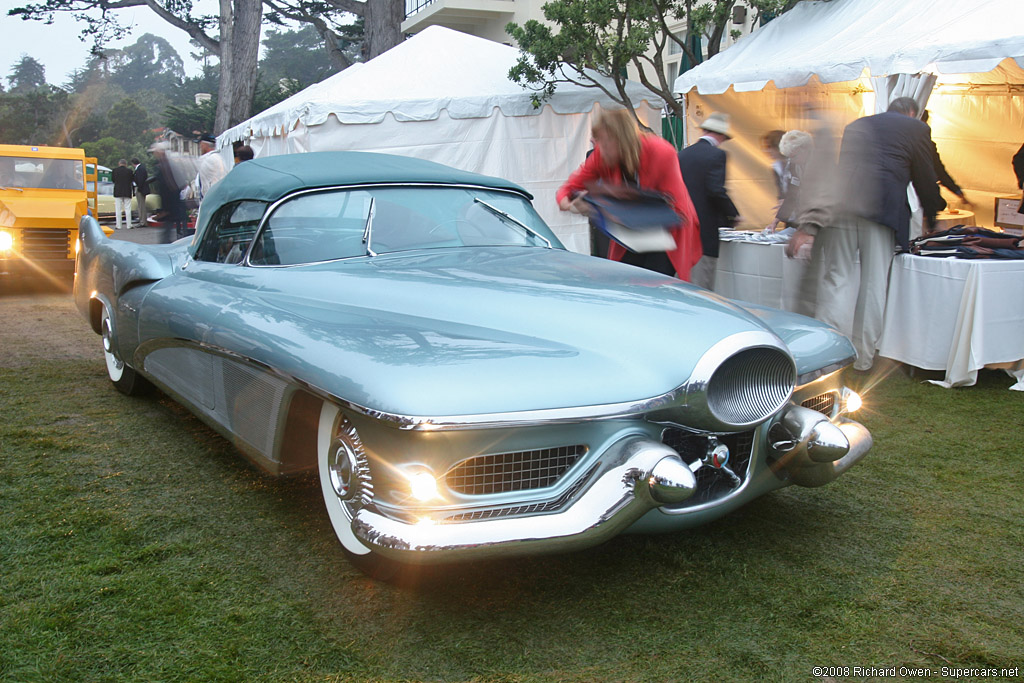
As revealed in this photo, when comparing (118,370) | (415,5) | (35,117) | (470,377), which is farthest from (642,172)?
(35,117)

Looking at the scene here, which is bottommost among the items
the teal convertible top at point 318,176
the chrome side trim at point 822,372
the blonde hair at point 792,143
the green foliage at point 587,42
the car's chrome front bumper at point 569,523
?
the car's chrome front bumper at point 569,523

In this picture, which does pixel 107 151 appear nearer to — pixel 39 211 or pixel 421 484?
pixel 39 211

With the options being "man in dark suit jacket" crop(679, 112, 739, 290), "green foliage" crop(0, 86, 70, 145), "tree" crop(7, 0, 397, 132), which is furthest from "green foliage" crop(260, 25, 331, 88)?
"man in dark suit jacket" crop(679, 112, 739, 290)

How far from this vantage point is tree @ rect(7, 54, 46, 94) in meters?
104

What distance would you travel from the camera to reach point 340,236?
345 centimetres

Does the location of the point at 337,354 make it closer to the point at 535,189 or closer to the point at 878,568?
the point at 878,568

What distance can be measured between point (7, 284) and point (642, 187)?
9.06 meters

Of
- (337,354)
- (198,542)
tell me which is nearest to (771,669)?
(337,354)

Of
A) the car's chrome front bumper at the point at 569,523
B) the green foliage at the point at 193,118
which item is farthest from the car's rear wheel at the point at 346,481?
the green foliage at the point at 193,118

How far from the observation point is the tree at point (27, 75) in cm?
10425

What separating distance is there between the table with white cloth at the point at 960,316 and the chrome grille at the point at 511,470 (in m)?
3.67

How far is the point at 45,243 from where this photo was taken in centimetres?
986

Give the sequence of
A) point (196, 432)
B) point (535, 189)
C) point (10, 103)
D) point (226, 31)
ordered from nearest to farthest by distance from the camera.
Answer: point (196, 432) → point (535, 189) → point (226, 31) → point (10, 103)

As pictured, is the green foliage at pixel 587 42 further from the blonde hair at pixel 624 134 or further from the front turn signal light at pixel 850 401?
the front turn signal light at pixel 850 401
